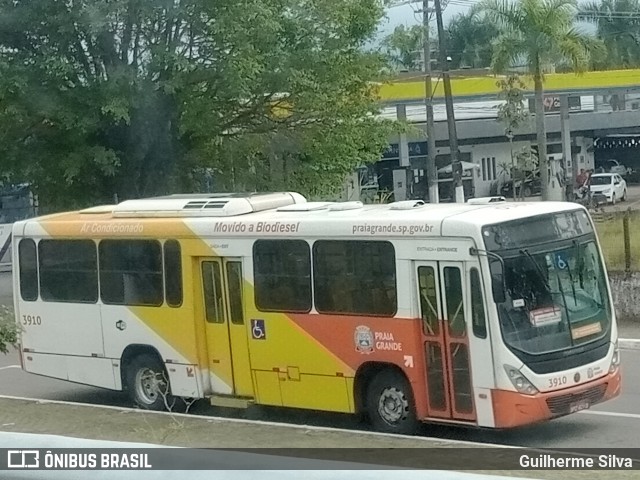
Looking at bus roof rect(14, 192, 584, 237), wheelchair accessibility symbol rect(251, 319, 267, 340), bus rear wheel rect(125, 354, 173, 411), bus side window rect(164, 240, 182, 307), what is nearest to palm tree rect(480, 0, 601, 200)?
bus roof rect(14, 192, 584, 237)

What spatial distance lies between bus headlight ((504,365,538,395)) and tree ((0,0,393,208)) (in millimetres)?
15296

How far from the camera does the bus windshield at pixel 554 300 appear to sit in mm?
10859

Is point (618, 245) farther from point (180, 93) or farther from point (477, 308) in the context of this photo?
point (180, 93)

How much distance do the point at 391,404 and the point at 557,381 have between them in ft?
5.73

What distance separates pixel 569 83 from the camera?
5303 cm

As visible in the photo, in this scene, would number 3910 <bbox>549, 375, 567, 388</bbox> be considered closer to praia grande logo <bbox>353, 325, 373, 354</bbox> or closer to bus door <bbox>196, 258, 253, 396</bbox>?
praia grande logo <bbox>353, 325, 373, 354</bbox>

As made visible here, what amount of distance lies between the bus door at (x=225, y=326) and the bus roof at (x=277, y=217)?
429 mm

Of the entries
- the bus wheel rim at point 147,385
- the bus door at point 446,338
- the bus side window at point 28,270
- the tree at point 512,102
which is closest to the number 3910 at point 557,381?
the bus door at point 446,338

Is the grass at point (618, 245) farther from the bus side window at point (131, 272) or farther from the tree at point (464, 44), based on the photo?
the tree at point (464, 44)

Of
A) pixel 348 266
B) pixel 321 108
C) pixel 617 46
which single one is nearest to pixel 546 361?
pixel 348 266

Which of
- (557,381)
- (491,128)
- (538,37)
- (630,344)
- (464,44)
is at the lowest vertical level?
(630,344)

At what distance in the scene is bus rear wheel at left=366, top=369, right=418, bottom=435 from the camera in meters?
11.5

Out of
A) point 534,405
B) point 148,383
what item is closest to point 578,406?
point 534,405

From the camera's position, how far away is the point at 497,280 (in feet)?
35.5
